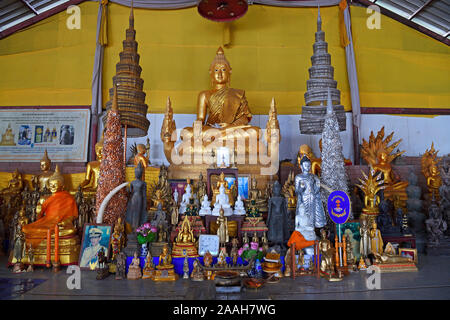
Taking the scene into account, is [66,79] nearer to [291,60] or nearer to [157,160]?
[157,160]

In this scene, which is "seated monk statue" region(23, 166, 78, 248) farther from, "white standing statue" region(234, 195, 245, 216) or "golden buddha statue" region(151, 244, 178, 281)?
"white standing statue" region(234, 195, 245, 216)

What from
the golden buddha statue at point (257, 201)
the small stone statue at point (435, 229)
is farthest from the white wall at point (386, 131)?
the golden buddha statue at point (257, 201)

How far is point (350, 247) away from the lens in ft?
14.3

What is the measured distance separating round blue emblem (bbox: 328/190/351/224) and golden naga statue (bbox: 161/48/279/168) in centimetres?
233

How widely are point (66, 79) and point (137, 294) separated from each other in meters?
6.70

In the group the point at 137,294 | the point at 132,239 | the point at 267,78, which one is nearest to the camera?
the point at 137,294

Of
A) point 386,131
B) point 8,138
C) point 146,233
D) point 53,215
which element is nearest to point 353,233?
point 146,233

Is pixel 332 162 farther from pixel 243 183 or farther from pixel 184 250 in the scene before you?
pixel 184 250

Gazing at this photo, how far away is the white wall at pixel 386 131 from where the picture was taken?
8461 millimetres

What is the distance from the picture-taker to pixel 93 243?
448 centimetres

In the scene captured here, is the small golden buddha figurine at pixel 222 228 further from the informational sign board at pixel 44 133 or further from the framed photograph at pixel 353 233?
the informational sign board at pixel 44 133

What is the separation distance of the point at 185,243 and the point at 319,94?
3993mm

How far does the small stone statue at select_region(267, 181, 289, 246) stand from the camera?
4.73 m
